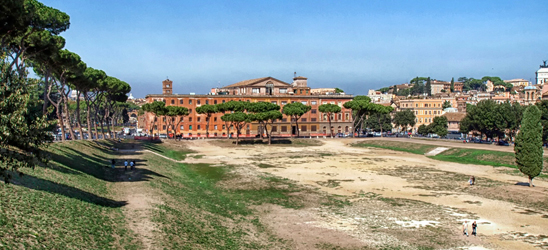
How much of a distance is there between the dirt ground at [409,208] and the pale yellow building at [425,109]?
8641 centimetres

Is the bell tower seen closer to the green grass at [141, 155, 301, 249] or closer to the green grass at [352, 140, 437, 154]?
the green grass at [352, 140, 437, 154]

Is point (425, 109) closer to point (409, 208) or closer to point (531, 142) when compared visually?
point (531, 142)

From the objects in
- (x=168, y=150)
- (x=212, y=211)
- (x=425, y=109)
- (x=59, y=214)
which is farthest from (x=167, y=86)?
(x=59, y=214)

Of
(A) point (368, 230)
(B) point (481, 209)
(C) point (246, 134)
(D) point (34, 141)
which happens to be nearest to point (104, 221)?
(D) point (34, 141)

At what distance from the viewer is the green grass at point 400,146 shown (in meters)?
82.2

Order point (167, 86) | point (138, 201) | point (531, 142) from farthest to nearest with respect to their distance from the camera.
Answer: point (167, 86) < point (531, 142) < point (138, 201)

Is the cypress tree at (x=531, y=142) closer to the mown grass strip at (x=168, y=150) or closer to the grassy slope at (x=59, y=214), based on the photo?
the grassy slope at (x=59, y=214)

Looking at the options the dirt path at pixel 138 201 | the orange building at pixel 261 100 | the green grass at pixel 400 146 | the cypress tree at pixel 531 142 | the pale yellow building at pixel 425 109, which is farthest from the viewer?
the pale yellow building at pixel 425 109

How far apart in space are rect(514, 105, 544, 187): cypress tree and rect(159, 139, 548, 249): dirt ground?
89.8 inches

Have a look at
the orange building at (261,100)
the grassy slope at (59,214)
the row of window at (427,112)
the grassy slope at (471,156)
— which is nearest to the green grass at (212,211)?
the grassy slope at (59,214)

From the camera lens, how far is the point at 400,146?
293 feet

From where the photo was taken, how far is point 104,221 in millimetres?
24172

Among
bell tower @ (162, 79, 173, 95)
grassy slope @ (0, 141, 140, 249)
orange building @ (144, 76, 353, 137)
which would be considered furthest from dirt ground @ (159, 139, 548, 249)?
bell tower @ (162, 79, 173, 95)

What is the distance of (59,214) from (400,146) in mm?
75995
